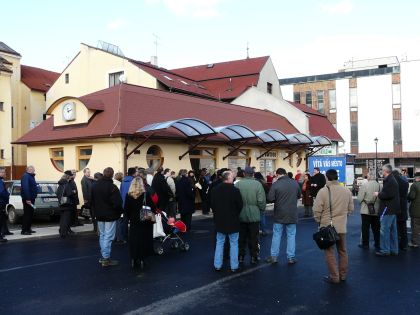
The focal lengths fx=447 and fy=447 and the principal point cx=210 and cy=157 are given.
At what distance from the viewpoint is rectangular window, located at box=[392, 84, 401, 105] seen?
167 feet

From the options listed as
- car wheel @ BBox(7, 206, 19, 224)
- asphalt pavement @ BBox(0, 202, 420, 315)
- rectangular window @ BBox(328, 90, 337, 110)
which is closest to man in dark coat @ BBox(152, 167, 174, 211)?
asphalt pavement @ BBox(0, 202, 420, 315)

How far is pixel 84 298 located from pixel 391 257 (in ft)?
20.4

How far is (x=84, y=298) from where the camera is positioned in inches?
252

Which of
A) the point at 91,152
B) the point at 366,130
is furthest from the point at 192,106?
the point at 366,130

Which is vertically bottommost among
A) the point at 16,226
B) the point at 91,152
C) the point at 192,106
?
the point at 16,226

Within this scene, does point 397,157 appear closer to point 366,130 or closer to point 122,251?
point 366,130

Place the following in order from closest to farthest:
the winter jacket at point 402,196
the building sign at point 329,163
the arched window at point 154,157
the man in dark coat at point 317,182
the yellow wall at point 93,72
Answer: the winter jacket at point 402,196 → the man in dark coat at point 317,182 → the arched window at point 154,157 → the building sign at point 329,163 → the yellow wall at point 93,72

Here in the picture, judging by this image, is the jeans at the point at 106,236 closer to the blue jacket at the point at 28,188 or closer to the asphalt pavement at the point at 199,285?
the asphalt pavement at the point at 199,285

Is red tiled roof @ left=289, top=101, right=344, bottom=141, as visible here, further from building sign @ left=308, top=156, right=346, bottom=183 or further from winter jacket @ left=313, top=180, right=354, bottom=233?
winter jacket @ left=313, top=180, right=354, bottom=233

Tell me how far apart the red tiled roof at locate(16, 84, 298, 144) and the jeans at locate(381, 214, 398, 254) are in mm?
10617

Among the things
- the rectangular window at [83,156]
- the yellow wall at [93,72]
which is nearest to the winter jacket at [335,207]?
the rectangular window at [83,156]

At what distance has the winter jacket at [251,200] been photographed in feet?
28.0

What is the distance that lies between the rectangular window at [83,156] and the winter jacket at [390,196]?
42.3 ft

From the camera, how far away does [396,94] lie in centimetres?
5122
